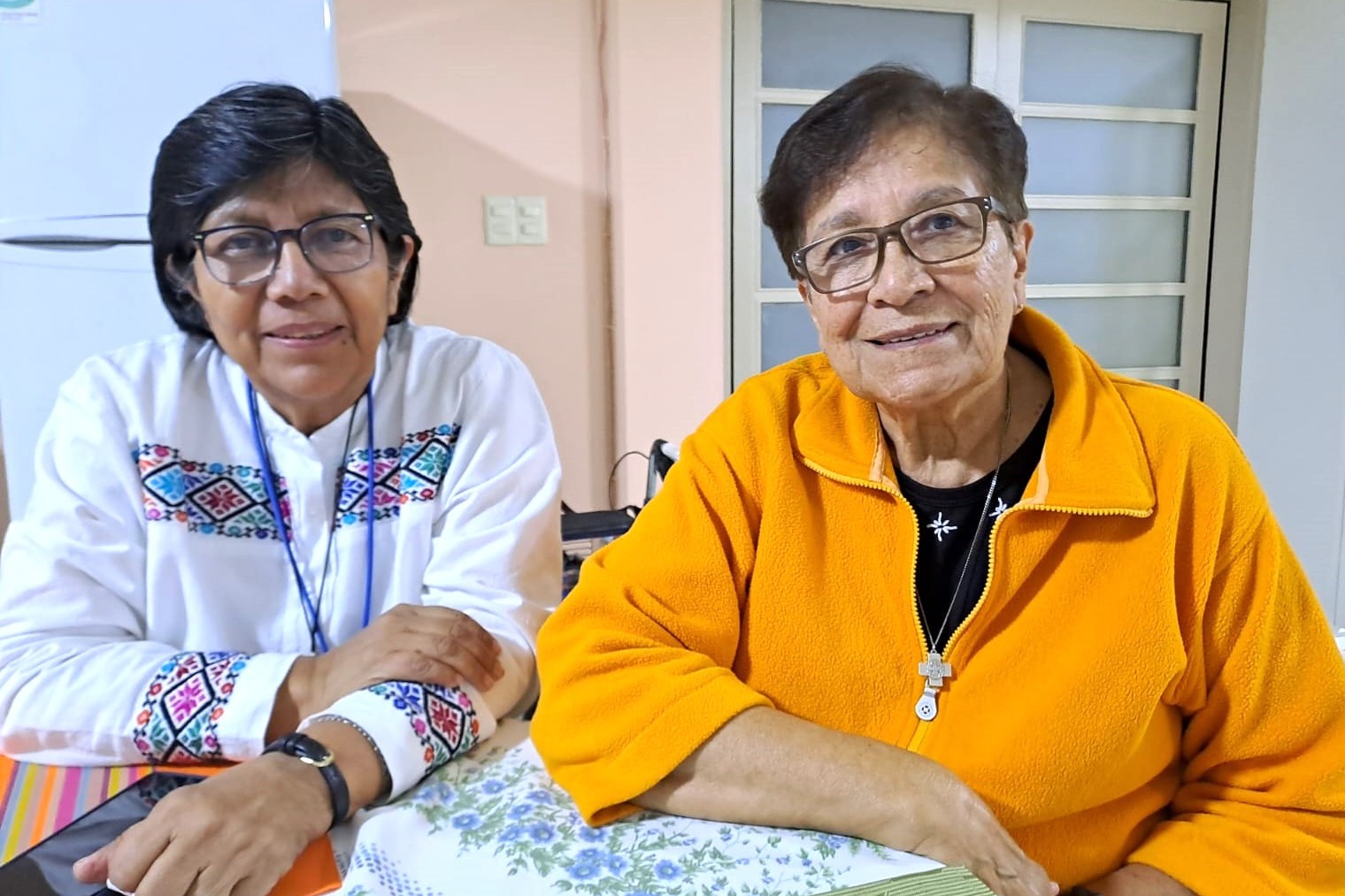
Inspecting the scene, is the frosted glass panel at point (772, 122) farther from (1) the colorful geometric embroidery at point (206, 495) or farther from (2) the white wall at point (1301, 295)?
(1) the colorful geometric embroidery at point (206, 495)

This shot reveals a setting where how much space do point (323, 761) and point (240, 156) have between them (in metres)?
0.70

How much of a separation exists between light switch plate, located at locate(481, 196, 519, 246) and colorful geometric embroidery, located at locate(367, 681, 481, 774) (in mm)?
1819

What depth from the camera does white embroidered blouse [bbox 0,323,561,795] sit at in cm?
97

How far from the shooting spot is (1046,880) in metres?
0.78

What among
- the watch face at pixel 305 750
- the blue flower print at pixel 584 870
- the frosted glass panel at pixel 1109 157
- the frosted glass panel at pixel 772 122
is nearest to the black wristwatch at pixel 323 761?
the watch face at pixel 305 750

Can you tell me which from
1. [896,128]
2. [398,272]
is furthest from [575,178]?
[896,128]

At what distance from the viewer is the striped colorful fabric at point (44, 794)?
2.61ft

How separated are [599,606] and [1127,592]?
512 millimetres

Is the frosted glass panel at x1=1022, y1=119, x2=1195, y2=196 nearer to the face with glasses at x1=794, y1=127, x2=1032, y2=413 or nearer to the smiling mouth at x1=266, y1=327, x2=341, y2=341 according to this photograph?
the face with glasses at x1=794, y1=127, x2=1032, y2=413

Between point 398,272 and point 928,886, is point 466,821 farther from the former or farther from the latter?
point 398,272

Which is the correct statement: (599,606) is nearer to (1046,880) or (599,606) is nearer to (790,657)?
(790,657)

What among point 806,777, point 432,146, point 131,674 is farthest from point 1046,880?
point 432,146

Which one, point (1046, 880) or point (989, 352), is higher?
point (989, 352)

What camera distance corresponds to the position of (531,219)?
8.48 ft
